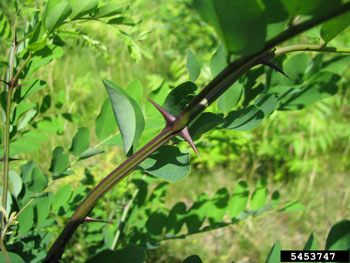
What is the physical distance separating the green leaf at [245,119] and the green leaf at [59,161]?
0.31 metres

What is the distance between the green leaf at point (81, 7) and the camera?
501 millimetres

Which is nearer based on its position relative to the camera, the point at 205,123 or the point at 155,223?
the point at 205,123

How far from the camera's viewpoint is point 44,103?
797 mm

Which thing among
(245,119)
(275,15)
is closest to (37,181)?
(245,119)

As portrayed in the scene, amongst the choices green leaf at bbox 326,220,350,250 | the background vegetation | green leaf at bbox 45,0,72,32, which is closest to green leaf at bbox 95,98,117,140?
green leaf at bbox 45,0,72,32

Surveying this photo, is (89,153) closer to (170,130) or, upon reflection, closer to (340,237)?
(170,130)

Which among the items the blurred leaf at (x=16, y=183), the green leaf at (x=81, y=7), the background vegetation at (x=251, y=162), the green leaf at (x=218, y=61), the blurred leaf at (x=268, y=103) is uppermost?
the green leaf at (x=81, y=7)

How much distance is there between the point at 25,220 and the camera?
1.86 ft

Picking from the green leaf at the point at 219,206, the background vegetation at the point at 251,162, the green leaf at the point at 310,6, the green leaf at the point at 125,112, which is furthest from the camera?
the background vegetation at the point at 251,162

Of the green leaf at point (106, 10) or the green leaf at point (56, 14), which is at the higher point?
the green leaf at point (56, 14)

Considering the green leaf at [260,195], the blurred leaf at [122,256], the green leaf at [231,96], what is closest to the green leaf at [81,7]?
the green leaf at [231,96]

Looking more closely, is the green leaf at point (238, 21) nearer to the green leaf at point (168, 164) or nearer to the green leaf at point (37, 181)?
the green leaf at point (168, 164)

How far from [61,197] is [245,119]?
0.42 meters

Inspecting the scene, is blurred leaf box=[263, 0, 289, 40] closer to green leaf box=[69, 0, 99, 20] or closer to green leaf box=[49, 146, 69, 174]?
green leaf box=[69, 0, 99, 20]
